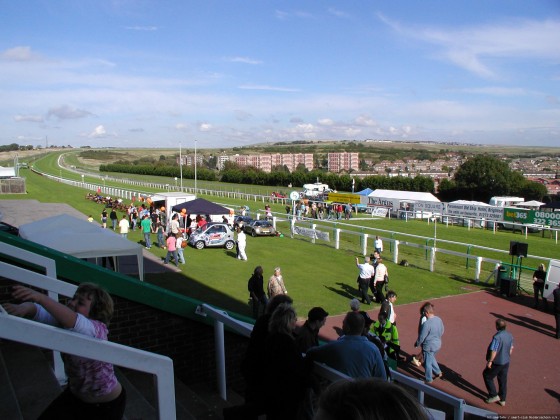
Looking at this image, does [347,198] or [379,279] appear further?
[347,198]

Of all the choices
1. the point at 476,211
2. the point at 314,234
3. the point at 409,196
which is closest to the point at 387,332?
the point at 314,234

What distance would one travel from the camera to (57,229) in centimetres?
1136

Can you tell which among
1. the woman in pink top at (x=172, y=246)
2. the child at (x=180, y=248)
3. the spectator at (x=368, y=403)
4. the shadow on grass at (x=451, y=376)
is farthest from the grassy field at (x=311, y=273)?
the spectator at (x=368, y=403)

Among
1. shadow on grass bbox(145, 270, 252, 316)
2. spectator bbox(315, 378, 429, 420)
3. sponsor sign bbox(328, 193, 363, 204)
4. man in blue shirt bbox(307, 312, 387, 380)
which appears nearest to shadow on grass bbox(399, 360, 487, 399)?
shadow on grass bbox(145, 270, 252, 316)

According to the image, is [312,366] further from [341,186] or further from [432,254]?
[341,186]

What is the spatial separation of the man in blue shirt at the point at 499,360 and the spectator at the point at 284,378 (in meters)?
5.85

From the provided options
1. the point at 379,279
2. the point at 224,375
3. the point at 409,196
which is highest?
the point at 224,375

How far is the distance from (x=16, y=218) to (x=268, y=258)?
16.4 m

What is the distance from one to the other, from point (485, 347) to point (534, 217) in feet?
92.0

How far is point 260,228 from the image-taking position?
2712 cm

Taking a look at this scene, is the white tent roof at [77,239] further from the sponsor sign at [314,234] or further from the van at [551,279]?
the sponsor sign at [314,234]

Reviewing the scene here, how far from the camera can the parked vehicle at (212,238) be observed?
75.0 feet

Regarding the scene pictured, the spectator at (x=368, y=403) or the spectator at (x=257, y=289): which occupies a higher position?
the spectator at (x=368, y=403)

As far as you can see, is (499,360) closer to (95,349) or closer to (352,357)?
(352,357)
